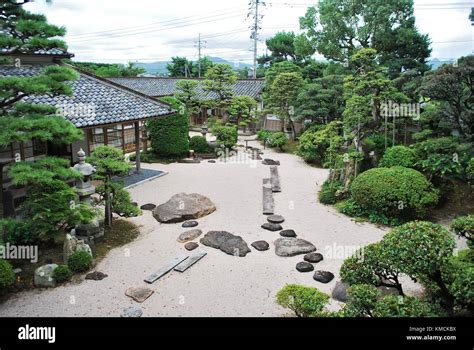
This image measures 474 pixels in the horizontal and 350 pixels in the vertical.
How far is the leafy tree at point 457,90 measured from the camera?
36.0 feet

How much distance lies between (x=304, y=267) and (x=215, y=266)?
2063 mm

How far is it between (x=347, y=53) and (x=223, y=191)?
12.6m

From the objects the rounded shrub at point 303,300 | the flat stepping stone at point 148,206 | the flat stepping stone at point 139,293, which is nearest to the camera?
the rounded shrub at point 303,300

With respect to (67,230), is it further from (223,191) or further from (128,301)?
(223,191)

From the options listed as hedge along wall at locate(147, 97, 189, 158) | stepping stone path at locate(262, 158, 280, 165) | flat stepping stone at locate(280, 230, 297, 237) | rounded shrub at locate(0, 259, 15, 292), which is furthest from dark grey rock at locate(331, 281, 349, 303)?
hedge along wall at locate(147, 97, 189, 158)

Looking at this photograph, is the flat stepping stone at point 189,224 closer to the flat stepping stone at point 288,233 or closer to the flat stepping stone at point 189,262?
the flat stepping stone at point 189,262

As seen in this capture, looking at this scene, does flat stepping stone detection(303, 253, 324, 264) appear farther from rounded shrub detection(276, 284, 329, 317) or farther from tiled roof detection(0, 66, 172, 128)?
tiled roof detection(0, 66, 172, 128)

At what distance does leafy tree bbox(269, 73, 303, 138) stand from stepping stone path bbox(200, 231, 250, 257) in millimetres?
14756

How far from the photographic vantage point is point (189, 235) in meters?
10.6

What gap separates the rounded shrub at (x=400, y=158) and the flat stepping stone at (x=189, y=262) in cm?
776

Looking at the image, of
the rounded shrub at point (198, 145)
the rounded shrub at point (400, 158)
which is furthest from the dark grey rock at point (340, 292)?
the rounded shrub at point (198, 145)

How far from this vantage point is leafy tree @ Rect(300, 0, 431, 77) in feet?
62.8

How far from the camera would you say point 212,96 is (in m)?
30.6

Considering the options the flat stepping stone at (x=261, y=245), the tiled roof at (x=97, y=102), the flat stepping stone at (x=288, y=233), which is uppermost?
the tiled roof at (x=97, y=102)
